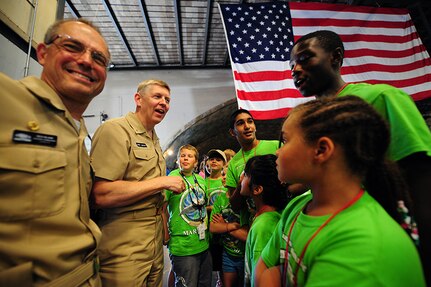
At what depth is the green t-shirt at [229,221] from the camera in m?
2.41

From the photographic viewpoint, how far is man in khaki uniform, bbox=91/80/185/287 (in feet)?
4.73

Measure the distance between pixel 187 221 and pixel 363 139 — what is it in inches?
91.6

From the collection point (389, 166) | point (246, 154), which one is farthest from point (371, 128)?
point (246, 154)

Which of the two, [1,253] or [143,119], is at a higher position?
[143,119]

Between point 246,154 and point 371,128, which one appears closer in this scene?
point 371,128

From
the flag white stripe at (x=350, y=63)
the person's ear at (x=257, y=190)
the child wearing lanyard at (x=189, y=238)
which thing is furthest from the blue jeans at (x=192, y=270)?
the flag white stripe at (x=350, y=63)

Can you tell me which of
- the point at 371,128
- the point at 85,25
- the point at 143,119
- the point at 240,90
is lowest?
the point at 371,128

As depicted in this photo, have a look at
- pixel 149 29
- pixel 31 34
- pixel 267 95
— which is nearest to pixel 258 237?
pixel 31 34

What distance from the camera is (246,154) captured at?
2494 mm

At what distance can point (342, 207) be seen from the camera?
74cm

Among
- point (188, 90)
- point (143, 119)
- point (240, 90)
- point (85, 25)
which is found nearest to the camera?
point (85, 25)

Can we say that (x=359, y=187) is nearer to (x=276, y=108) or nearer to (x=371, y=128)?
(x=371, y=128)

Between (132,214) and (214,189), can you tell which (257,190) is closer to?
(132,214)

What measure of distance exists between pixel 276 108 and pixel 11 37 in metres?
3.76
